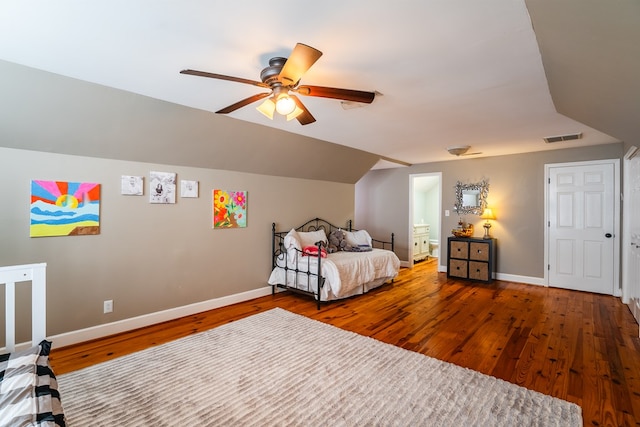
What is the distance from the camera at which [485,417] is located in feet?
6.05

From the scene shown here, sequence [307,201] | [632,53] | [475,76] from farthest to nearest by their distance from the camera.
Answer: [307,201]
[475,76]
[632,53]

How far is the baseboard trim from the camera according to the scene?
283cm

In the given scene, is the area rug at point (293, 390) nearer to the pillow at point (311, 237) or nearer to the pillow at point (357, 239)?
the pillow at point (311, 237)

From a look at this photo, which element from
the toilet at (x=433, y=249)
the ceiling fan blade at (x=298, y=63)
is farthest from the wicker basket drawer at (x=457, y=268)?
the ceiling fan blade at (x=298, y=63)

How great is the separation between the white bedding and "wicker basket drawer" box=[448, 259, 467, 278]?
4.73 feet

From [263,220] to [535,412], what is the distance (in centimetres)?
363

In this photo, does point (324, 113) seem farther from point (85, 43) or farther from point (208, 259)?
point (208, 259)

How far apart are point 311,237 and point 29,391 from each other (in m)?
3.82

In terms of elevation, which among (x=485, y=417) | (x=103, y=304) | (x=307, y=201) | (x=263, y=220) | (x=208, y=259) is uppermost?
(x=307, y=201)

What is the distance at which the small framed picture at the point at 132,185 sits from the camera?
3.12 meters

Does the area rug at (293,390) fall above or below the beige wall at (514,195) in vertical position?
below

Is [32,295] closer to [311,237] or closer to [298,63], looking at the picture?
[298,63]

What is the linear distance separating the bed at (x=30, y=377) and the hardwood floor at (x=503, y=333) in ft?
3.68

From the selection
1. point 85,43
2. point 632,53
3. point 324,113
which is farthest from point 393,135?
point 85,43
